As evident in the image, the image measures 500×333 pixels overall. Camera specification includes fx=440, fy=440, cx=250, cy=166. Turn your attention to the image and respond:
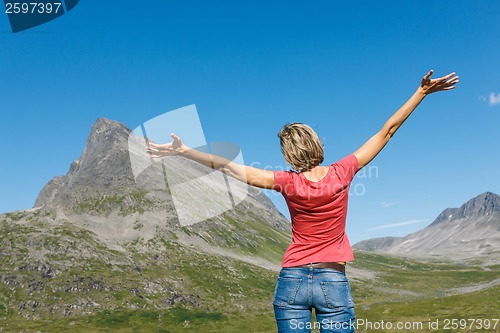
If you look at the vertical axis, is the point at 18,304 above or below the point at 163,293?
above

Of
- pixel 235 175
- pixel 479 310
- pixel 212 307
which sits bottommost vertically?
pixel 479 310

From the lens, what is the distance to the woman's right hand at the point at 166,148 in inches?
232

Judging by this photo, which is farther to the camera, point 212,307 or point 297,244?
point 212,307

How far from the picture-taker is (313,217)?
5.62 meters

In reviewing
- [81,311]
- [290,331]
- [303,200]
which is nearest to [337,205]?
[303,200]

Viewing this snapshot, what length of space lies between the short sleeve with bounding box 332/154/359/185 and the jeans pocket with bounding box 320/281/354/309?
1273 mm

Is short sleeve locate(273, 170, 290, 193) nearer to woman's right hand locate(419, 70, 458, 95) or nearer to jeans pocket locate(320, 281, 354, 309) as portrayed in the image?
jeans pocket locate(320, 281, 354, 309)

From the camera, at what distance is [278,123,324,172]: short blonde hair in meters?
5.64

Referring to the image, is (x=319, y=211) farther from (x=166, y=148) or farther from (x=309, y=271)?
(x=166, y=148)

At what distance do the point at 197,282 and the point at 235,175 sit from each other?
181594mm

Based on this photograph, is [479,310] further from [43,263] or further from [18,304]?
[43,263]

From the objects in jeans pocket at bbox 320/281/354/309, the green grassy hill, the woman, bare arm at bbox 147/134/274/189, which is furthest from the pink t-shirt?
the green grassy hill

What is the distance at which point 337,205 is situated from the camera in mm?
5668

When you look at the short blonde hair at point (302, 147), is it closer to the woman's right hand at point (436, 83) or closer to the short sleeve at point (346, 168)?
the short sleeve at point (346, 168)
